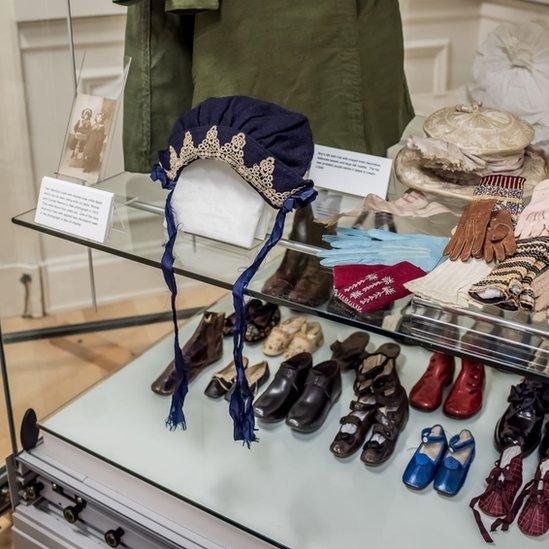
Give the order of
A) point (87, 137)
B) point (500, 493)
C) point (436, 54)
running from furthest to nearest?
point (436, 54)
point (87, 137)
point (500, 493)

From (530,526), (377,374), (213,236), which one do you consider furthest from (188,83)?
(530,526)

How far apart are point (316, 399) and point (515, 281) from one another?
1.80ft

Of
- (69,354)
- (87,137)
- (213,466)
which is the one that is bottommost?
(69,354)

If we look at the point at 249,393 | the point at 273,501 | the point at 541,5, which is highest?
the point at 541,5

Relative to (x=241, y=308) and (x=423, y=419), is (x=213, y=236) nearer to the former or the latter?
(x=241, y=308)

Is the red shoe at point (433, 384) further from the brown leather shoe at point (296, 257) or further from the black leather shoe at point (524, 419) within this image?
the brown leather shoe at point (296, 257)

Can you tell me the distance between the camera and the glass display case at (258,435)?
95cm

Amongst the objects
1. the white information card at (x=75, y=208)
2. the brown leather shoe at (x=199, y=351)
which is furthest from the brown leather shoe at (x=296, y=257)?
the brown leather shoe at (x=199, y=351)

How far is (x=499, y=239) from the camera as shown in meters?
0.95

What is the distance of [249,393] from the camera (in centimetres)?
106

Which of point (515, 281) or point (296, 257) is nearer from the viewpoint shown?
point (515, 281)

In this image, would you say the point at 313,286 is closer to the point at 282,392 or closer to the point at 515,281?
the point at 515,281

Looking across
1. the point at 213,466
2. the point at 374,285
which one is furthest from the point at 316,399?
the point at 374,285

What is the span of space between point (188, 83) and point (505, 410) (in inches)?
29.7
